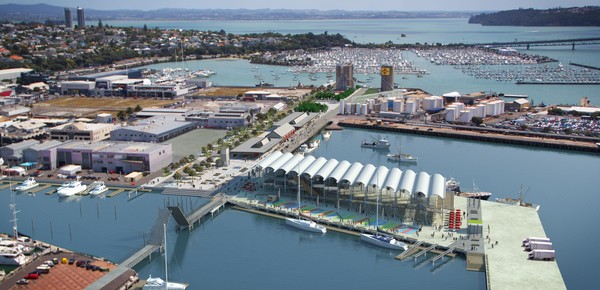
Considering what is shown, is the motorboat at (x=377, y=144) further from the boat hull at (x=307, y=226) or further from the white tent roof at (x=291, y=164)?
the boat hull at (x=307, y=226)

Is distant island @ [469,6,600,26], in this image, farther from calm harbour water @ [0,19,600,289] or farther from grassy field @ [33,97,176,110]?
calm harbour water @ [0,19,600,289]

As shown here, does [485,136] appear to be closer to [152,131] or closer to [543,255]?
[543,255]

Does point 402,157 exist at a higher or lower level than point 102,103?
lower

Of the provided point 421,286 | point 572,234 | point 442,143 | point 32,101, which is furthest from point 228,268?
point 32,101

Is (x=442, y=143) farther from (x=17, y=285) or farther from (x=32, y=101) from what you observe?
(x=32, y=101)

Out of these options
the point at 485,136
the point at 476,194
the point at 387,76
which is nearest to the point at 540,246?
the point at 476,194

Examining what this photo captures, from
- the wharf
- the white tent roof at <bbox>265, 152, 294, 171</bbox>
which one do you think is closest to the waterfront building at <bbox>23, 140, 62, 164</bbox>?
the white tent roof at <bbox>265, 152, 294, 171</bbox>

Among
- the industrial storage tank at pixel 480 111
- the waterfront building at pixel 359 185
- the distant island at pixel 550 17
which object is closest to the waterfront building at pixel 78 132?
the waterfront building at pixel 359 185
